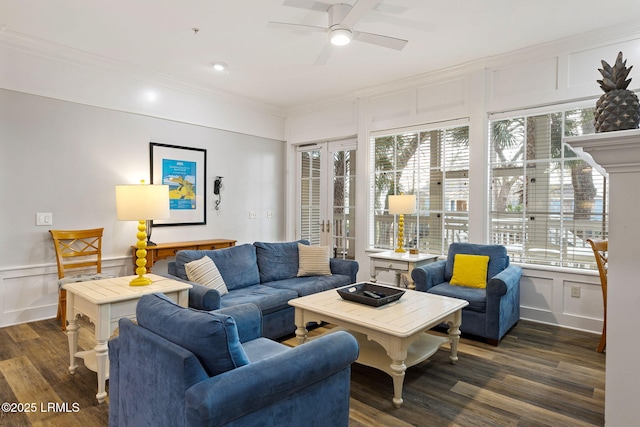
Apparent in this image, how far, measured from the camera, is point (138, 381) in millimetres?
1499

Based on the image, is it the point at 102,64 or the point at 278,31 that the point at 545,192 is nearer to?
the point at 278,31

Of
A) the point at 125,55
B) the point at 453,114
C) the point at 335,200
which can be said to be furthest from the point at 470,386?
the point at 125,55

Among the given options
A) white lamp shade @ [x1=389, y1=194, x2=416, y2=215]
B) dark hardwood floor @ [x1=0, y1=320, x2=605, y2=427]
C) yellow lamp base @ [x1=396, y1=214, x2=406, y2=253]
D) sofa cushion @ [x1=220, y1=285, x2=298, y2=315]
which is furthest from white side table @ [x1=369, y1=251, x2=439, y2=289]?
sofa cushion @ [x1=220, y1=285, x2=298, y2=315]

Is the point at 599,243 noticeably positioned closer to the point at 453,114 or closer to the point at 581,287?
the point at 581,287

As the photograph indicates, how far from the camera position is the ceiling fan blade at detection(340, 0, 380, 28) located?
8.03ft

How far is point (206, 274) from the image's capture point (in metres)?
3.07

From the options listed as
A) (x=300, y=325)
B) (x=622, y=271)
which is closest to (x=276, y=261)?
(x=300, y=325)

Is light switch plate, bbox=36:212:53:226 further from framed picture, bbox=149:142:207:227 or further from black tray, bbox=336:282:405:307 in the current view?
black tray, bbox=336:282:405:307

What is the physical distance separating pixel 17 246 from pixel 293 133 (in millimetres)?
3936

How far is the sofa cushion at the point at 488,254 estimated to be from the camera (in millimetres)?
3590

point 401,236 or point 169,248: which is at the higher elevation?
point 401,236

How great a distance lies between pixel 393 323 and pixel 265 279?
1.85 metres

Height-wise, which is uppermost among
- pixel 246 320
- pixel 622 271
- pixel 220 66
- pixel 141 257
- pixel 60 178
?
pixel 220 66

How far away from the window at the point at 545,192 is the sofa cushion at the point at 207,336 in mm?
3541
